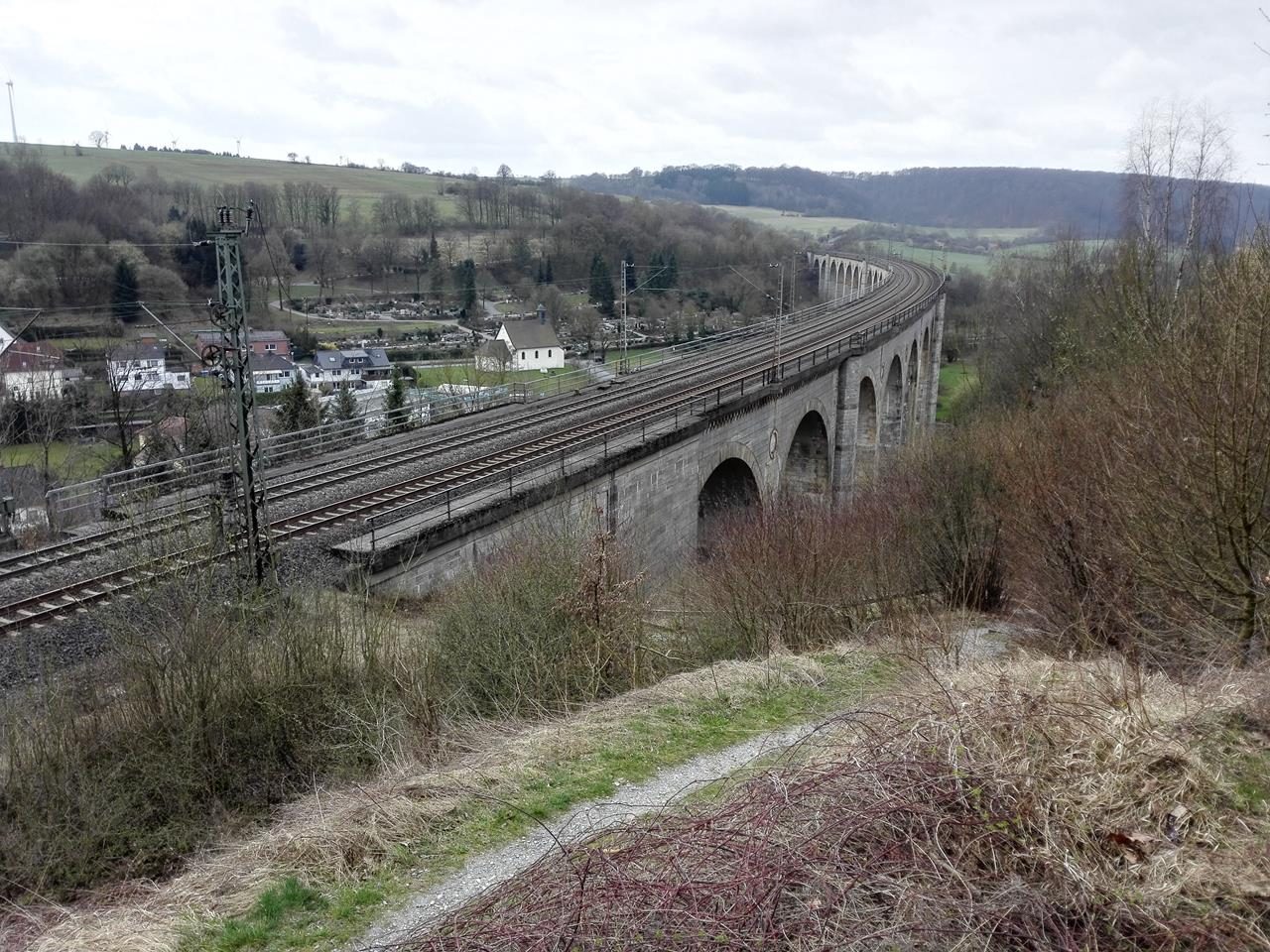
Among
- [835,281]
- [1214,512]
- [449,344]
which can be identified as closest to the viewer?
[1214,512]

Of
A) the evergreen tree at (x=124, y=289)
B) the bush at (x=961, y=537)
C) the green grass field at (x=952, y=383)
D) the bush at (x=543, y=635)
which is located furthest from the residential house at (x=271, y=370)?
the green grass field at (x=952, y=383)

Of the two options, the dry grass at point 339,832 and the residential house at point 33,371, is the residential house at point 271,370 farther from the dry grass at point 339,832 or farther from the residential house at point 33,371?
the dry grass at point 339,832

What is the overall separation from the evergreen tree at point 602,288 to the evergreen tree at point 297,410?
32.8 metres

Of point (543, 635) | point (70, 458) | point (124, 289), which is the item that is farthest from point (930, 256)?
point (543, 635)

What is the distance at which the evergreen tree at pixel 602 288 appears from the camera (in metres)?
67.1

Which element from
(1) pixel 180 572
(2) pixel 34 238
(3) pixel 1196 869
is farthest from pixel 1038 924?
(2) pixel 34 238

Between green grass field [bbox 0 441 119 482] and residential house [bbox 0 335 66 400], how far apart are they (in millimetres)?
1920

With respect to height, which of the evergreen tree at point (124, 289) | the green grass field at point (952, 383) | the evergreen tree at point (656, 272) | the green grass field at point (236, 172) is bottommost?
the green grass field at point (952, 383)

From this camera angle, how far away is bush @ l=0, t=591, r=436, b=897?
7672 millimetres

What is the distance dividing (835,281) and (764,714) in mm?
103187

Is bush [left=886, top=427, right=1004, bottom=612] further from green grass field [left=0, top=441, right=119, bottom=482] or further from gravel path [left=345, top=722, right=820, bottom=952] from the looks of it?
green grass field [left=0, top=441, right=119, bottom=482]

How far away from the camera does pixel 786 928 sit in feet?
14.8

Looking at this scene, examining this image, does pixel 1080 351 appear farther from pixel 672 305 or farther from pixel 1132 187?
pixel 672 305

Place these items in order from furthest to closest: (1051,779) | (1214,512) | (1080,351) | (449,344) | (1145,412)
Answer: (449,344) → (1080,351) → (1145,412) → (1214,512) → (1051,779)
